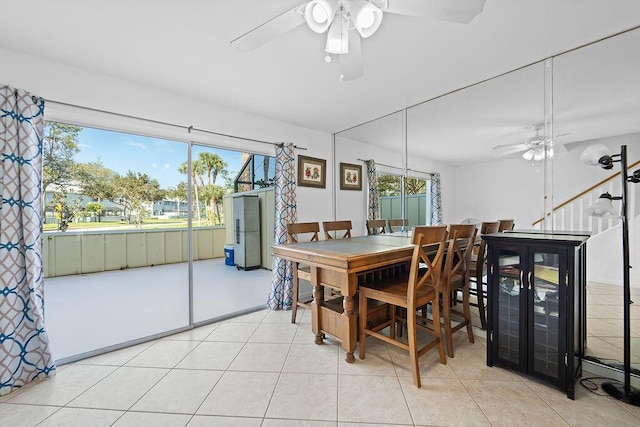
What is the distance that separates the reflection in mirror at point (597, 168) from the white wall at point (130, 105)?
272 centimetres

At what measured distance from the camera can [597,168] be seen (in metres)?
1.88

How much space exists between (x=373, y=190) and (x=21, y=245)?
3.50m

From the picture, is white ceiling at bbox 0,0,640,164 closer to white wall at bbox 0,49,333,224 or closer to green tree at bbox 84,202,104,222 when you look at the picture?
white wall at bbox 0,49,333,224

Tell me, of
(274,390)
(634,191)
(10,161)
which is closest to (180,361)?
(274,390)

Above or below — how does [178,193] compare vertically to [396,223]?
above

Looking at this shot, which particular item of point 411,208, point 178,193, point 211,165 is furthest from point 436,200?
point 211,165

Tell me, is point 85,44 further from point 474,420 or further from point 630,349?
point 630,349

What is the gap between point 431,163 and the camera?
305 centimetres

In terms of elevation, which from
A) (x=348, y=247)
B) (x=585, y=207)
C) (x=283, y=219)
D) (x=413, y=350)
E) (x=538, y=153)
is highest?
(x=538, y=153)

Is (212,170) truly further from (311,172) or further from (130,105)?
(130,105)

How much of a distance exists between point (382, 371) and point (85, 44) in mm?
3189

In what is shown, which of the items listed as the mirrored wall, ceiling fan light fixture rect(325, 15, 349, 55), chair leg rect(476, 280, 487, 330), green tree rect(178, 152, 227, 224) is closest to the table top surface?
chair leg rect(476, 280, 487, 330)

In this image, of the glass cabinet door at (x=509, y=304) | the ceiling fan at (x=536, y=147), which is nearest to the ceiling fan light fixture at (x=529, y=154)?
the ceiling fan at (x=536, y=147)

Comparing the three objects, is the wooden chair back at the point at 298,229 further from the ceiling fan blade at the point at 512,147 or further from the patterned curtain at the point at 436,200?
the ceiling fan blade at the point at 512,147
